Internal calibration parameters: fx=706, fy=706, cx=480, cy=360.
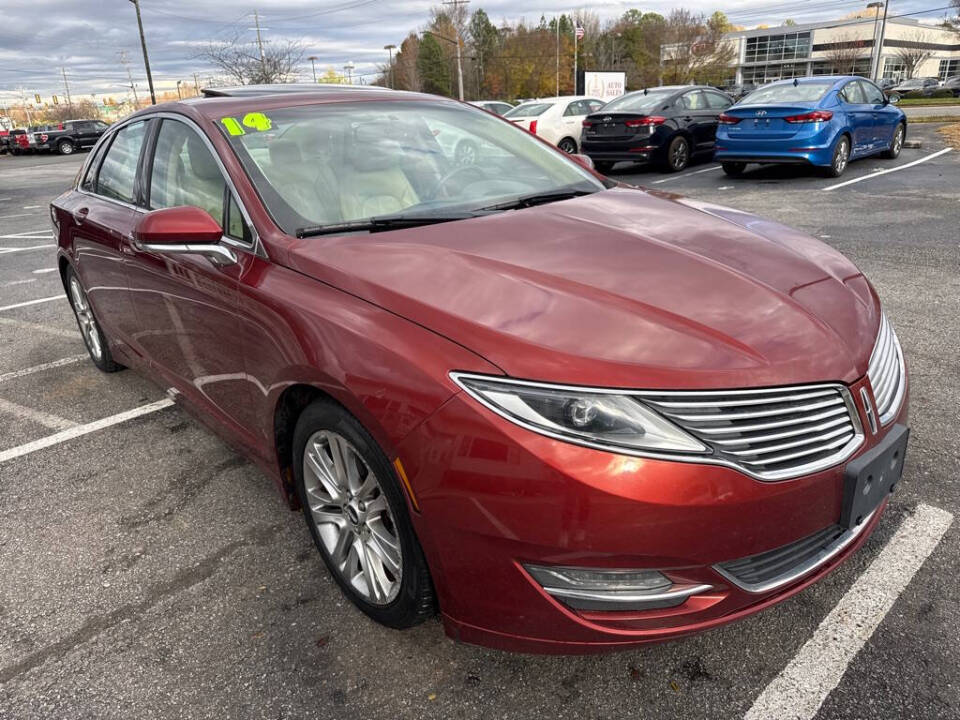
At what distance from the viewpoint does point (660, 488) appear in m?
1.59

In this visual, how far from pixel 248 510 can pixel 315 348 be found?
1.25 meters

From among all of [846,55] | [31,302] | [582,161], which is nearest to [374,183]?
[582,161]

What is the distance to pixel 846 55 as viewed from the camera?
257ft

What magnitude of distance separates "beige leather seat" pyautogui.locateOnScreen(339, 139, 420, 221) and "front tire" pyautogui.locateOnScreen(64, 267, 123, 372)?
2433 millimetres

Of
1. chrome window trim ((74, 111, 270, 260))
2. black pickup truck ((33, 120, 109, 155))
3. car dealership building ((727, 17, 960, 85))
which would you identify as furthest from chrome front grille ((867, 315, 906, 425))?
car dealership building ((727, 17, 960, 85))

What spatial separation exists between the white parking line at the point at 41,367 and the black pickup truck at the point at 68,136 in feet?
114

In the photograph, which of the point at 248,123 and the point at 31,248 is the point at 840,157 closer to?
the point at 248,123

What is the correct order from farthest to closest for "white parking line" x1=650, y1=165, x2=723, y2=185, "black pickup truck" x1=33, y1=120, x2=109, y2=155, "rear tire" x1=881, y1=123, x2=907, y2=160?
"black pickup truck" x1=33, y1=120, x2=109, y2=155 < "rear tire" x1=881, y1=123, x2=907, y2=160 < "white parking line" x1=650, y1=165, x2=723, y2=185

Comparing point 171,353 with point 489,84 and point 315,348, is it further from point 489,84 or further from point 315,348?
point 489,84

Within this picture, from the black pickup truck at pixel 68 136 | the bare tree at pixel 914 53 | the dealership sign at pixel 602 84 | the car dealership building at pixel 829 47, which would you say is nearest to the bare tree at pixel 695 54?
the car dealership building at pixel 829 47

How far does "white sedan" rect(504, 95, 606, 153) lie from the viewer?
1456 centimetres

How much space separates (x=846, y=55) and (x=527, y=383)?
92.9m

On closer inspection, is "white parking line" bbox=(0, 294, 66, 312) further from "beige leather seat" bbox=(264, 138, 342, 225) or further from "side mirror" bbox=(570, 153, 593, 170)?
"side mirror" bbox=(570, 153, 593, 170)

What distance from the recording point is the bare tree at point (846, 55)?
253 feet
